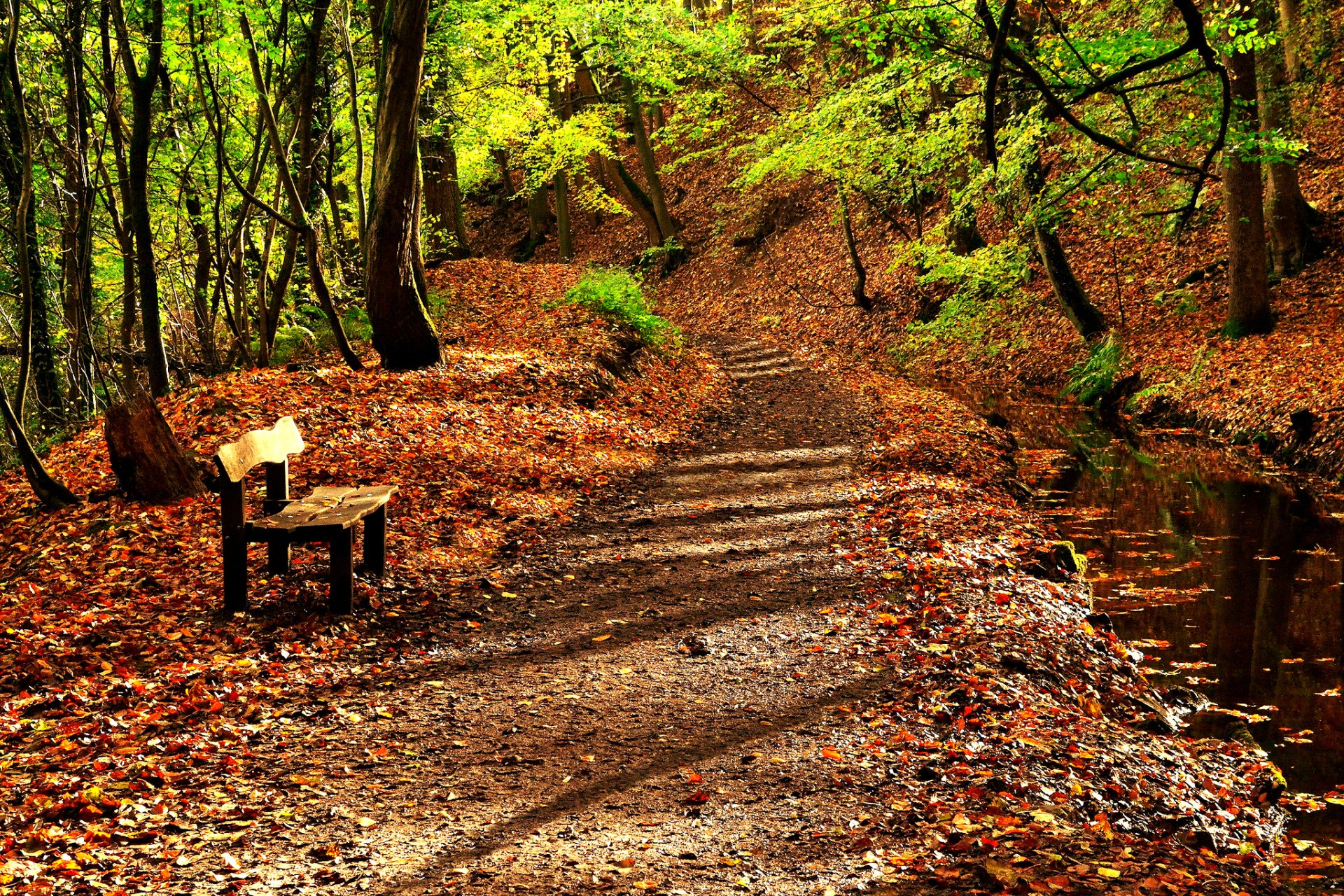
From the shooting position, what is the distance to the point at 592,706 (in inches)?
197

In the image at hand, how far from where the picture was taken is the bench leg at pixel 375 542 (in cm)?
648

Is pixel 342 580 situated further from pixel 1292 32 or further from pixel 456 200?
pixel 456 200

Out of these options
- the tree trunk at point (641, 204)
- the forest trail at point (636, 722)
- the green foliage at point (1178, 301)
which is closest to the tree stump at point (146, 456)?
the forest trail at point (636, 722)

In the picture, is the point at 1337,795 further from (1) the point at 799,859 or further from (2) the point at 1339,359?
(2) the point at 1339,359

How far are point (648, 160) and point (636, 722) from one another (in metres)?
25.7

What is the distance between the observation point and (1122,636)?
680 cm

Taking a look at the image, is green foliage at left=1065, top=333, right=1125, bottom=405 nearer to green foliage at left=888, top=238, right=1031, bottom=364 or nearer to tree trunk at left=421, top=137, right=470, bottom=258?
green foliage at left=888, top=238, right=1031, bottom=364

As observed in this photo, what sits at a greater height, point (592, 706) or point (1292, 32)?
point (1292, 32)

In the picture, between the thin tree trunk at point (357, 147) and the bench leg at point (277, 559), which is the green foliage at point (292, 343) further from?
the bench leg at point (277, 559)

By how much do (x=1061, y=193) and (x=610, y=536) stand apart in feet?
31.6

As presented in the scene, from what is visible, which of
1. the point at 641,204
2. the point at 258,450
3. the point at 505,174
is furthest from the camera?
the point at 505,174

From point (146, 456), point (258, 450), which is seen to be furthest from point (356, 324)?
point (258, 450)

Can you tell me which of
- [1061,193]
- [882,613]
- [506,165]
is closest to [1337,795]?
[882,613]

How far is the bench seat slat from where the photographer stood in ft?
18.7
